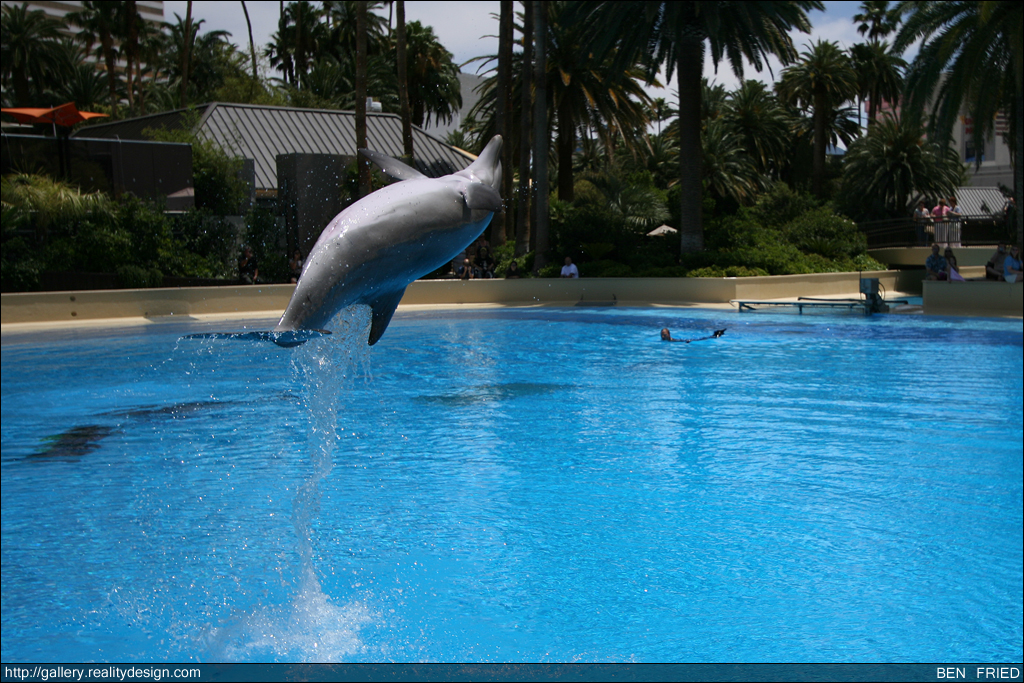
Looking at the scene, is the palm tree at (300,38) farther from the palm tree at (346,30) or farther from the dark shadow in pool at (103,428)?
the dark shadow in pool at (103,428)

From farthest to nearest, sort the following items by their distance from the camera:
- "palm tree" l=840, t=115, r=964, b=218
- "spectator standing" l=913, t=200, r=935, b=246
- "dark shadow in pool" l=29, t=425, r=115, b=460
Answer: "palm tree" l=840, t=115, r=964, b=218 → "spectator standing" l=913, t=200, r=935, b=246 → "dark shadow in pool" l=29, t=425, r=115, b=460

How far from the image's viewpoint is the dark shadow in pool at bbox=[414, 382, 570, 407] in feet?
45.3

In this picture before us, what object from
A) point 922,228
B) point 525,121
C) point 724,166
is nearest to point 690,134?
point 525,121

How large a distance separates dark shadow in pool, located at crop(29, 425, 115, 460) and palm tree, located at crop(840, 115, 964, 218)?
33866 mm

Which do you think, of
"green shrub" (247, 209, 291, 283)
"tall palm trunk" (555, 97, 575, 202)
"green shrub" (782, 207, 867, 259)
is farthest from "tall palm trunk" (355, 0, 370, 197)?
"green shrub" (782, 207, 867, 259)

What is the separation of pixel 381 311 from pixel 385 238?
0.57m

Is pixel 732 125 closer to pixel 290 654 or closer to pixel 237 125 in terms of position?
pixel 237 125

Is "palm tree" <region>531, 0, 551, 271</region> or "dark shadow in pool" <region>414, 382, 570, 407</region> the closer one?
"dark shadow in pool" <region>414, 382, 570, 407</region>

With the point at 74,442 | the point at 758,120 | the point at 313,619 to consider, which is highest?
the point at 758,120

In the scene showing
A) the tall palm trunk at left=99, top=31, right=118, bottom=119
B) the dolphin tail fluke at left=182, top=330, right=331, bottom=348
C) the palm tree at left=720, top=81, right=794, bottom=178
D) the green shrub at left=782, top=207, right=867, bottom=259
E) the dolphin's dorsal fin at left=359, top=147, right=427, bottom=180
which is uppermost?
the tall palm trunk at left=99, top=31, right=118, bottom=119

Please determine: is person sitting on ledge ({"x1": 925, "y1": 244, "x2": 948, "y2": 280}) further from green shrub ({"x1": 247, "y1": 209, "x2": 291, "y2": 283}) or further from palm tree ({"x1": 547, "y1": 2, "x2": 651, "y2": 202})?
green shrub ({"x1": 247, "y1": 209, "x2": 291, "y2": 283})

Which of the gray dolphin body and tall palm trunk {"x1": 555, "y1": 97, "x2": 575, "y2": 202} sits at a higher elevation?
tall palm trunk {"x1": 555, "y1": 97, "x2": 575, "y2": 202}

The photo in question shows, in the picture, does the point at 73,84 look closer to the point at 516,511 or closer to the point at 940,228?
the point at 940,228

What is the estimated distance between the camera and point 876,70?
159 ft
